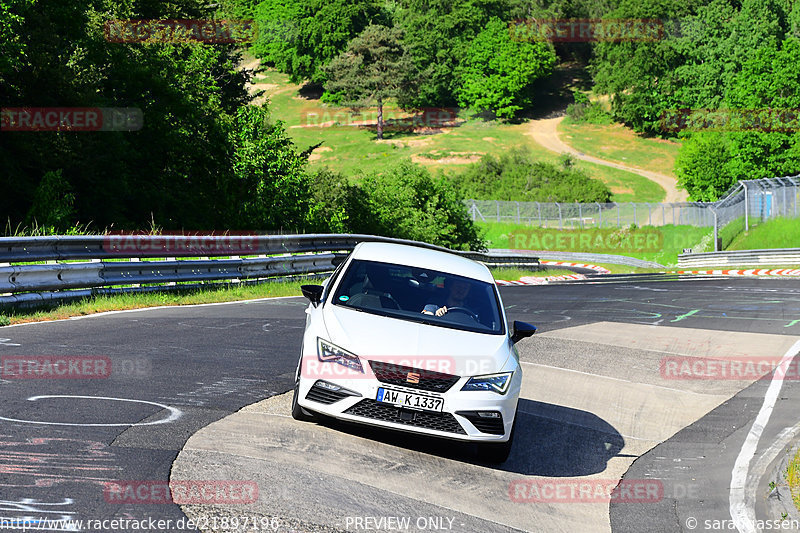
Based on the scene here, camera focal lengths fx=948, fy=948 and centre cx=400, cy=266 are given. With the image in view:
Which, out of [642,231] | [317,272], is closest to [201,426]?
[317,272]

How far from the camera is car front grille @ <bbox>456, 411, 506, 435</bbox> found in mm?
7293

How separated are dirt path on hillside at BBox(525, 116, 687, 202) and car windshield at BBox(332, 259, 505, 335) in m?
89.3

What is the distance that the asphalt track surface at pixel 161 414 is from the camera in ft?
19.0

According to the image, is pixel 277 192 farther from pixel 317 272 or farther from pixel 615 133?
pixel 615 133

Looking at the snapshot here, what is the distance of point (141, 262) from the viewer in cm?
1648

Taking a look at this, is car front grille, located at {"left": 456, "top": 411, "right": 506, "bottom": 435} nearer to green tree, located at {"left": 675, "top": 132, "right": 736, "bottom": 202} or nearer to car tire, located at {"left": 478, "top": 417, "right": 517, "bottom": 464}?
car tire, located at {"left": 478, "top": 417, "right": 517, "bottom": 464}

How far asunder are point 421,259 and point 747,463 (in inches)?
138

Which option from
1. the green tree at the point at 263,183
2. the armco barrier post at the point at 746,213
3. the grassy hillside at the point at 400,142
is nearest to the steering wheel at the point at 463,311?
the green tree at the point at 263,183

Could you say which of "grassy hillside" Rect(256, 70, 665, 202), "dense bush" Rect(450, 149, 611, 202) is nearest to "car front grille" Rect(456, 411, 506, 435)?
"dense bush" Rect(450, 149, 611, 202)

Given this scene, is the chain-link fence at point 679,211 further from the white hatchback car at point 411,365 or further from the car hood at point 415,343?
the car hood at point 415,343

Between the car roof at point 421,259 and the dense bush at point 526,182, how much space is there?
77382mm

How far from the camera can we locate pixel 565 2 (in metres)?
142

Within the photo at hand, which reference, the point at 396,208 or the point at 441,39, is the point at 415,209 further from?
the point at 441,39

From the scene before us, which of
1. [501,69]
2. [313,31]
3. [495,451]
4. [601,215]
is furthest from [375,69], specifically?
[495,451]
